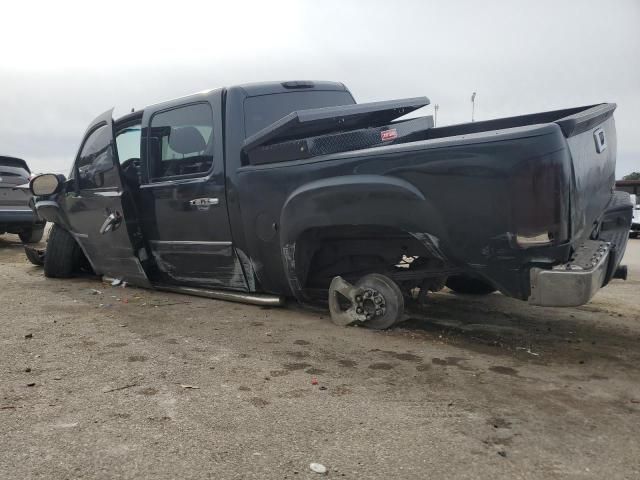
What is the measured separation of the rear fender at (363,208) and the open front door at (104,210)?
1882 mm

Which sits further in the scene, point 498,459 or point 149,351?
point 149,351

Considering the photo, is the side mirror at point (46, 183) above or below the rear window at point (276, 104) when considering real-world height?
below

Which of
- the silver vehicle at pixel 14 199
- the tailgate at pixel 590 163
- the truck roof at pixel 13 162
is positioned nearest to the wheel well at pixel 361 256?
the tailgate at pixel 590 163

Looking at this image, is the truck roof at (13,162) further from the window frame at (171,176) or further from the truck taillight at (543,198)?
the truck taillight at (543,198)

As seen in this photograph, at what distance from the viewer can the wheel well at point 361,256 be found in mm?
3713

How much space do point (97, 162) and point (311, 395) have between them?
145 inches

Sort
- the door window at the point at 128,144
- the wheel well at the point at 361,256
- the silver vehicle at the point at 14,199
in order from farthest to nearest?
the silver vehicle at the point at 14,199 → the door window at the point at 128,144 → the wheel well at the point at 361,256

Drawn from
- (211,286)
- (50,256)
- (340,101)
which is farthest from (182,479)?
(50,256)

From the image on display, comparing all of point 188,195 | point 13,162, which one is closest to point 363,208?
point 188,195

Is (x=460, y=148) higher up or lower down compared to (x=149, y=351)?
higher up

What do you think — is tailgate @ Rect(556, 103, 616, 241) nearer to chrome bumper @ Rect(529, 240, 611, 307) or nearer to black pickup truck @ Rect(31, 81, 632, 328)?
→ black pickup truck @ Rect(31, 81, 632, 328)

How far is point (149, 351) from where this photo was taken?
3422mm

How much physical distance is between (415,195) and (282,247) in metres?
1.19

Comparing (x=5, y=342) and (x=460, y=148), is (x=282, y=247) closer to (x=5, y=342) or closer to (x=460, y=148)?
(x=460, y=148)
